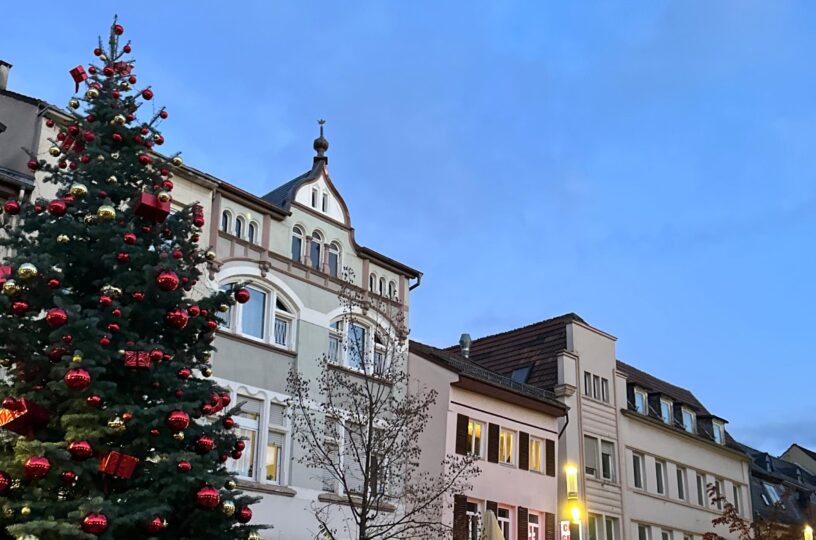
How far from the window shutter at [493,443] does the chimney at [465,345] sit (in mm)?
9451

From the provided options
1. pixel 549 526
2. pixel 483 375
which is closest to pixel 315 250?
pixel 483 375

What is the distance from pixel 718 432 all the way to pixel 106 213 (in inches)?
1568

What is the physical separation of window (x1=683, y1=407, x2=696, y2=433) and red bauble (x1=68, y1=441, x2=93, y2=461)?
120ft

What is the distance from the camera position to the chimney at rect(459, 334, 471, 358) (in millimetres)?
41812

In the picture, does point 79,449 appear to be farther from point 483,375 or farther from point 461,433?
point 483,375

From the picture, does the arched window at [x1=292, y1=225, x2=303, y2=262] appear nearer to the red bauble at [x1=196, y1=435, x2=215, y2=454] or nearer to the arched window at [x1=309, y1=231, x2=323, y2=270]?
the arched window at [x1=309, y1=231, x2=323, y2=270]

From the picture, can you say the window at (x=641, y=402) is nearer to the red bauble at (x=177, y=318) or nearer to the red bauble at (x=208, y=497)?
the red bauble at (x=177, y=318)

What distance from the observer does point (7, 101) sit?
2272 centimetres

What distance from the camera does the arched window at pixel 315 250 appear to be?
92.6 feet

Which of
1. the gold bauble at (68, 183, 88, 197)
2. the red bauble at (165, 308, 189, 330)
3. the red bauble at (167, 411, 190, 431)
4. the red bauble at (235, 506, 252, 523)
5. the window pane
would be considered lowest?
the red bauble at (235, 506, 252, 523)

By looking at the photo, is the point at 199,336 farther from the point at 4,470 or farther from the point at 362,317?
the point at 362,317

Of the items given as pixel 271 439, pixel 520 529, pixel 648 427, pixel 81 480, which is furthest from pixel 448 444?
pixel 81 480

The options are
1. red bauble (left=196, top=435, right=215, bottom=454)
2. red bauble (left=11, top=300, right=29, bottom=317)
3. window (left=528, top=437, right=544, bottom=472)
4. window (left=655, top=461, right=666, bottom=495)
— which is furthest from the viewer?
window (left=655, top=461, right=666, bottom=495)

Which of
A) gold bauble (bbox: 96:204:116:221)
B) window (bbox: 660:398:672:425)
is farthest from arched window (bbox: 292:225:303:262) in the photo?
window (bbox: 660:398:672:425)
